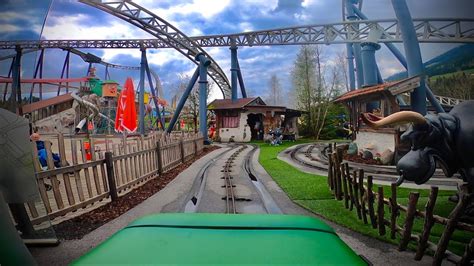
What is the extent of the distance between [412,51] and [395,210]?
1349 millimetres

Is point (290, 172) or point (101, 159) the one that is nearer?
point (290, 172)

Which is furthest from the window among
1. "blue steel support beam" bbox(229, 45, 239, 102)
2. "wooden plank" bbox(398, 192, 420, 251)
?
"wooden plank" bbox(398, 192, 420, 251)

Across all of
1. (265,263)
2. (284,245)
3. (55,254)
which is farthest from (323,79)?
(55,254)

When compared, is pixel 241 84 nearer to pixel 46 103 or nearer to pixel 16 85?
pixel 46 103

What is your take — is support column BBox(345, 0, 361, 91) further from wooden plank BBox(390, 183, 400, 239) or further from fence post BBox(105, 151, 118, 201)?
fence post BBox(105, 151, 118, 201)

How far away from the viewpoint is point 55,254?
167 centimetres

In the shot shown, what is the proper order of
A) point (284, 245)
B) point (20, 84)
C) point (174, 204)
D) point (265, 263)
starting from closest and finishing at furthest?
point (265, 263), point (284, 245), point (20, 84), point (174, 204)

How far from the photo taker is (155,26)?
1.96 m

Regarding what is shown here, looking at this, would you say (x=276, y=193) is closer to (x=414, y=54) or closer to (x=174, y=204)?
(x=174, y=204)

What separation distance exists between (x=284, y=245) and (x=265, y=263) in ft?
0.51

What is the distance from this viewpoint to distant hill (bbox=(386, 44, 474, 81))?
177 cm

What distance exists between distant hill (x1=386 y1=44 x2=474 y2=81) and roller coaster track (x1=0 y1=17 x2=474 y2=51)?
2.3 inches

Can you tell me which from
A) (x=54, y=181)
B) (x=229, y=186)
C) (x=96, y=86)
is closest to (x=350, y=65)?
(x=229, y=186)

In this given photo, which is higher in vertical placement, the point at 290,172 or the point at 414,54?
the point at 414,54
